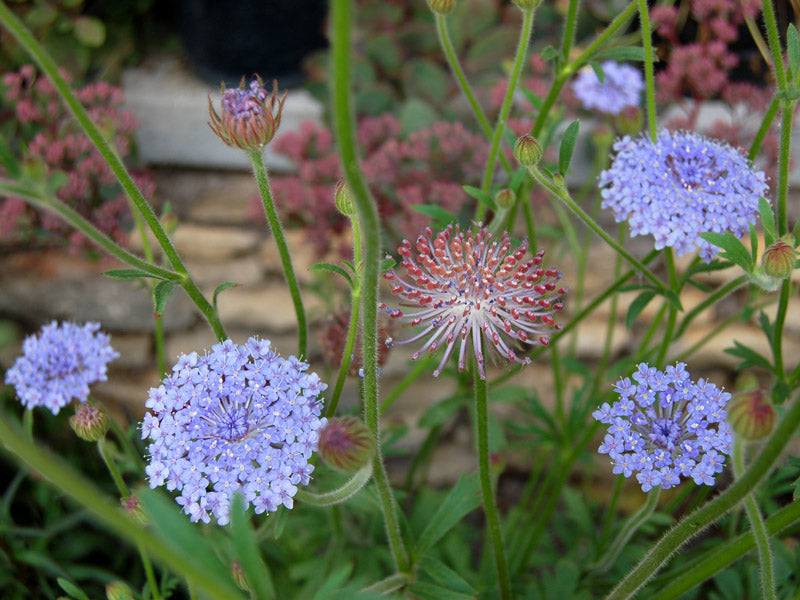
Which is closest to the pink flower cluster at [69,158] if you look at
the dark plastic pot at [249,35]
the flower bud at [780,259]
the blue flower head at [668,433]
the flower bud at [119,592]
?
the dark plastic pot at [249,35]

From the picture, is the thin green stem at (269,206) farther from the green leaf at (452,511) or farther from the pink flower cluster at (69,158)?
the pink flower cluster at (69,158)

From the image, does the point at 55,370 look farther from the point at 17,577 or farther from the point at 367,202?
the point at 367,202

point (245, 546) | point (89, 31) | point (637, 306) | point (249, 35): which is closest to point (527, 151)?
point (637, 306)

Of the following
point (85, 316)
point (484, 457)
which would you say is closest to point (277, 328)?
point (85, 316)

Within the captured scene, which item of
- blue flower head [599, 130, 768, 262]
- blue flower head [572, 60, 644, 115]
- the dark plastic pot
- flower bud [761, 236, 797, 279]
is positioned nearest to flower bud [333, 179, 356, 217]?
blue flower head [599, 130, 768, 262]

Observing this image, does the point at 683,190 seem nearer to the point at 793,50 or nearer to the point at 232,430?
the point at 793,50
